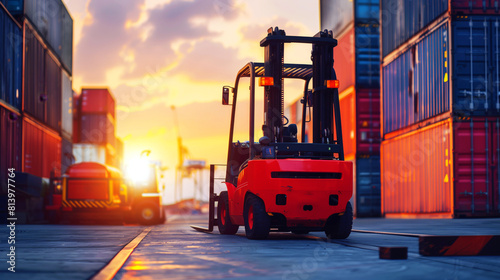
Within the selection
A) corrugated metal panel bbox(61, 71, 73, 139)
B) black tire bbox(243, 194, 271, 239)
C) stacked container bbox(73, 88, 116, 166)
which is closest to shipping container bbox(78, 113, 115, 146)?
stacked container bbox(73, 88, 116, 166)

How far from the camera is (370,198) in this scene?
26.2 metres

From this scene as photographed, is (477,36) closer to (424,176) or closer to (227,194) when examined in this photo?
(424,176)

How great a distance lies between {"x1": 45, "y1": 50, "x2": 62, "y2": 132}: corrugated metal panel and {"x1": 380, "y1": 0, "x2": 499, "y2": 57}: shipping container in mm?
13038

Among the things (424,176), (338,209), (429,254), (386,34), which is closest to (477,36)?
(424,176)

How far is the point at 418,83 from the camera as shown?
68.0 feet

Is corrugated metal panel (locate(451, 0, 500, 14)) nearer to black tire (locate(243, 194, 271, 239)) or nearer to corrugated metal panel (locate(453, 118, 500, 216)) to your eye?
corrugated metal panel (locate(453, 118, 500, 216))

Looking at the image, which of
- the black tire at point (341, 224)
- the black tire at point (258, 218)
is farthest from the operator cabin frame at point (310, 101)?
the black tire at point (341, 224)

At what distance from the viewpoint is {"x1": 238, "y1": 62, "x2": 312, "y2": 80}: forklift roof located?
10.3m

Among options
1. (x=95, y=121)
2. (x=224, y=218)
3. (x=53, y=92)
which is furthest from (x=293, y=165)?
(x=95, y=121)

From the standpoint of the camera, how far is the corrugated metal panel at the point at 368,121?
26.3 metres

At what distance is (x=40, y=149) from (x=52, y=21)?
20.4ft

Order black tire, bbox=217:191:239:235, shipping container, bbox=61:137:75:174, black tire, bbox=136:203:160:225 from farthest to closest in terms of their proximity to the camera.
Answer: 1. shipping container, bbox=61:137:75:174
2. black tire, bbox=136:203:160:225
3. black tire, bbox=217:191:239:235

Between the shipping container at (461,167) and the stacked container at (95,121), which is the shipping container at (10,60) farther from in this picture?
the stacked container at (95,121)

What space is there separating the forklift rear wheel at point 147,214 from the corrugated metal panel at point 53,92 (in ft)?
23.1
